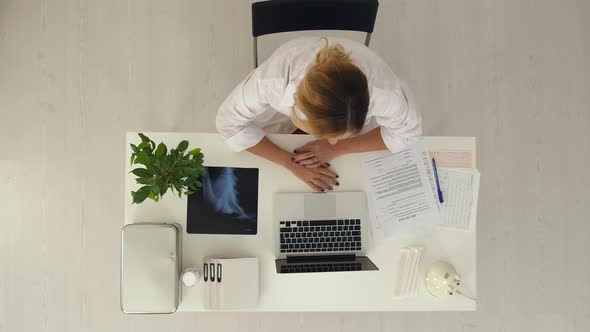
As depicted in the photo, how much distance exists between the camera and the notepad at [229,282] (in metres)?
1.11

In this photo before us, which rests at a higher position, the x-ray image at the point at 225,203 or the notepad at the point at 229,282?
the x-ray image at the point at 225,203

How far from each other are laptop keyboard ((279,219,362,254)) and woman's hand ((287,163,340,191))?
0.36 feet

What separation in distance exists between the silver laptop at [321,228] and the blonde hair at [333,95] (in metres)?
0.33

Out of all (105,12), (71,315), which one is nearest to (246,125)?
(105,12)

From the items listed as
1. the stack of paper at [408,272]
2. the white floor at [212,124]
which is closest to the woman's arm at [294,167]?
the stack of paper at [408,272]

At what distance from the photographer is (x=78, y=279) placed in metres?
1.69

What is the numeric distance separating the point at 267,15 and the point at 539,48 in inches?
57.3

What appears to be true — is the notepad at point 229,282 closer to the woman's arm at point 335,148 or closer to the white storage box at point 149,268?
the white storage box at point 149,268

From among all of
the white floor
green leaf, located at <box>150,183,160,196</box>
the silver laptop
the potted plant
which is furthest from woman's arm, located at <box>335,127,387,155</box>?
the white floor

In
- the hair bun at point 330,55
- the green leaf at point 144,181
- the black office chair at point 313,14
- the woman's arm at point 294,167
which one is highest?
the black office chair at point 313,14

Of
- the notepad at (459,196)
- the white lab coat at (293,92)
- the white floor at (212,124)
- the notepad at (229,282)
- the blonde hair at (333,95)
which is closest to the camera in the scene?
the blonde hair at (333,95)

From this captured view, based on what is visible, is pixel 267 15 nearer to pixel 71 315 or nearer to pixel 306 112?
pixel 306 112

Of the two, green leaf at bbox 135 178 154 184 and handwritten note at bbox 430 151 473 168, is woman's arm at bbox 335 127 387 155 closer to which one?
handwritten note at bbox 430 151 473 168

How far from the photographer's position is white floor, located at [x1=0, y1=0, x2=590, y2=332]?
1688mm
